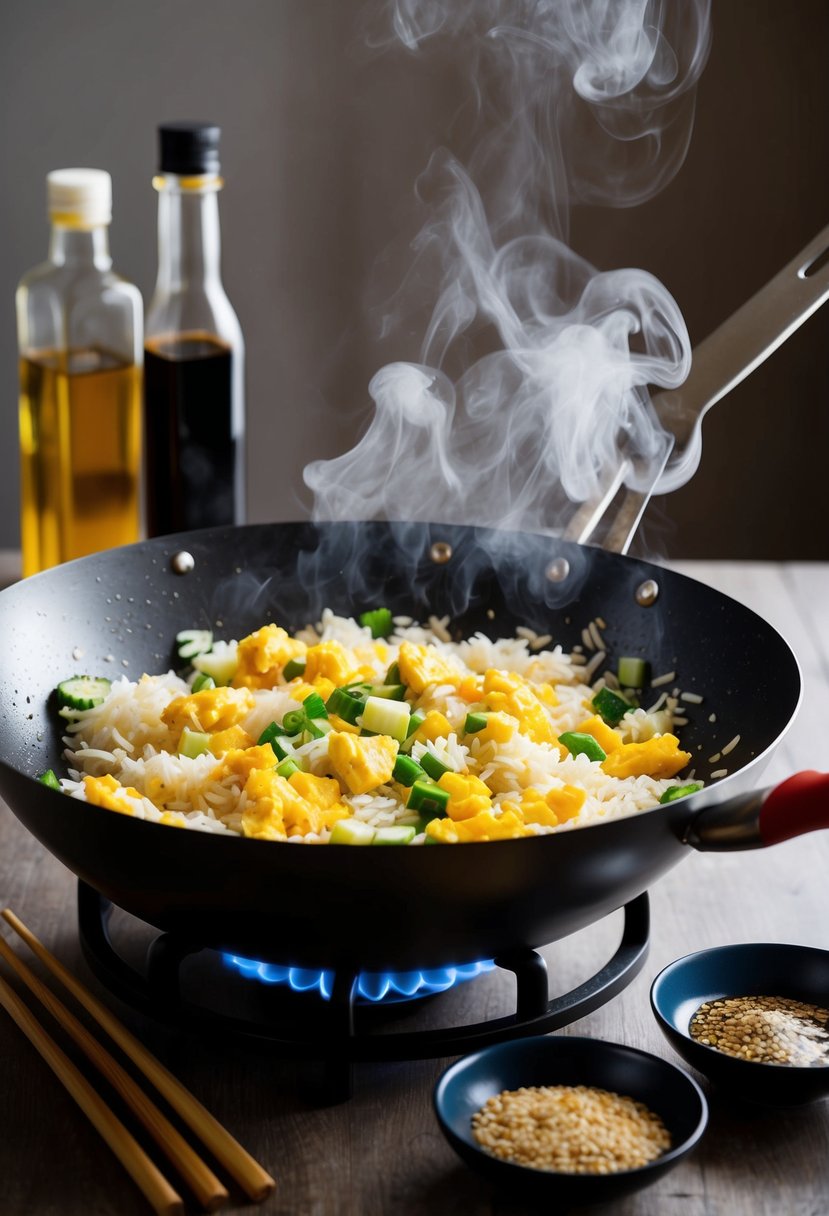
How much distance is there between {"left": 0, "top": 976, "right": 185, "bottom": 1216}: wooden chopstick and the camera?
4.37 ft

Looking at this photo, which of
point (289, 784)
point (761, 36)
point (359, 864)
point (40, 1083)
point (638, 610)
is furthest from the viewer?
point (761, 36)

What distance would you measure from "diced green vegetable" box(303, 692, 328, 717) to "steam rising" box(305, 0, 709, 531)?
66cm

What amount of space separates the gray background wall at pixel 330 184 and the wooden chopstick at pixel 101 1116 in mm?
3031

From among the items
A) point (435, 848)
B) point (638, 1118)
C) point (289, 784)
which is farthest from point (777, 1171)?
point (289, 784)

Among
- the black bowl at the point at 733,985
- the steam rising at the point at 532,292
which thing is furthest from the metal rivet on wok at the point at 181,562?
the black bowl at the point at 733,985

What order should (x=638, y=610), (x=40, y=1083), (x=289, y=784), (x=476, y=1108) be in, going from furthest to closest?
(x=638, y=610), (x=289, y=784), (x=40, y=1083), (x=476, y=1108)

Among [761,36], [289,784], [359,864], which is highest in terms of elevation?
[761,36]

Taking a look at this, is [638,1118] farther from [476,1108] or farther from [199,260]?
[199,260]

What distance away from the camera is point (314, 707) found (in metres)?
1.96

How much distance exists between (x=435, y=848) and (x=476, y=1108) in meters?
0.31

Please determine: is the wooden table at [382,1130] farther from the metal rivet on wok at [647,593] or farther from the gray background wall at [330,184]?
the gray background wall at [330,184]

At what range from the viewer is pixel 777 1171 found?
145cm

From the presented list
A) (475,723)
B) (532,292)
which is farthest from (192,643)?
(532,292)

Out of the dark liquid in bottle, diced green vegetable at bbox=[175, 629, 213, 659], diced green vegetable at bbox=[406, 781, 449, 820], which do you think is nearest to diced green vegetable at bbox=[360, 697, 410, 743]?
diced green vegetable at bbox=[406, 781, 449, 820]
